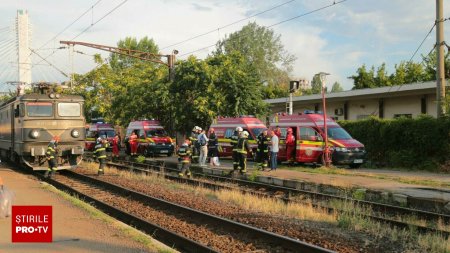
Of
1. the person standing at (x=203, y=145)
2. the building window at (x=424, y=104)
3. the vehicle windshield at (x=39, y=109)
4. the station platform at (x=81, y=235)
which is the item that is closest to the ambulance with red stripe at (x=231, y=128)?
the person standing at (x=203, y=145)

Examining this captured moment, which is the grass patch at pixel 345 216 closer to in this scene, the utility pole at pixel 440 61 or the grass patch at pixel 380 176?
the grass patch at pixel 380 176

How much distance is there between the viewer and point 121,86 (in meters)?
41.3

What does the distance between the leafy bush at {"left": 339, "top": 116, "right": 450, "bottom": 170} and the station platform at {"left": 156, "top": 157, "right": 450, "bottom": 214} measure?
3.50 feet

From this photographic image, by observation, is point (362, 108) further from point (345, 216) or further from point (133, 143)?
point (345, 216)

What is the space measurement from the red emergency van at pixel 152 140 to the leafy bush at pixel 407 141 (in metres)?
11.6

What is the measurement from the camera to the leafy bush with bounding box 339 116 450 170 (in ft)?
64.1

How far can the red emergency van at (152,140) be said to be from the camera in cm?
2908

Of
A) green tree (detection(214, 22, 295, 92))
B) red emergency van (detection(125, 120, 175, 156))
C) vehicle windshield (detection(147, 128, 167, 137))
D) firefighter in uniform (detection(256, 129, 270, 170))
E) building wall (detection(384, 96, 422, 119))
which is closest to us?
firefighter in uniform (detection(256, 129, 270, 170))

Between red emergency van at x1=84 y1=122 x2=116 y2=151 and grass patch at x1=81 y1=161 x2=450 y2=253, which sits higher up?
red emergency van at x1=84 y1=122 x2=116 y2=151

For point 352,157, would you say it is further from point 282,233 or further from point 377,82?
point 377,82

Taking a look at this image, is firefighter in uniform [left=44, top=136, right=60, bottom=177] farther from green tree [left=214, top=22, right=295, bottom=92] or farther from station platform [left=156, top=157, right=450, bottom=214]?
green tree [left=214, top=22, right=295, bottom=92]

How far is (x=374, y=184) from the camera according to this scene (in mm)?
15398

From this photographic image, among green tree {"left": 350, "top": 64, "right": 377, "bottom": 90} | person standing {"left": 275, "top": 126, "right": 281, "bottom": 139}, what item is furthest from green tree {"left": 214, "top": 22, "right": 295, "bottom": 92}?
person standing {"left": 275, "top": 126, "right": 281, "bottom": 139}

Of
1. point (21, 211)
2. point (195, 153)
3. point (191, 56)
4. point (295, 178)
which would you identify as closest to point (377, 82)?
point (191, 56)
